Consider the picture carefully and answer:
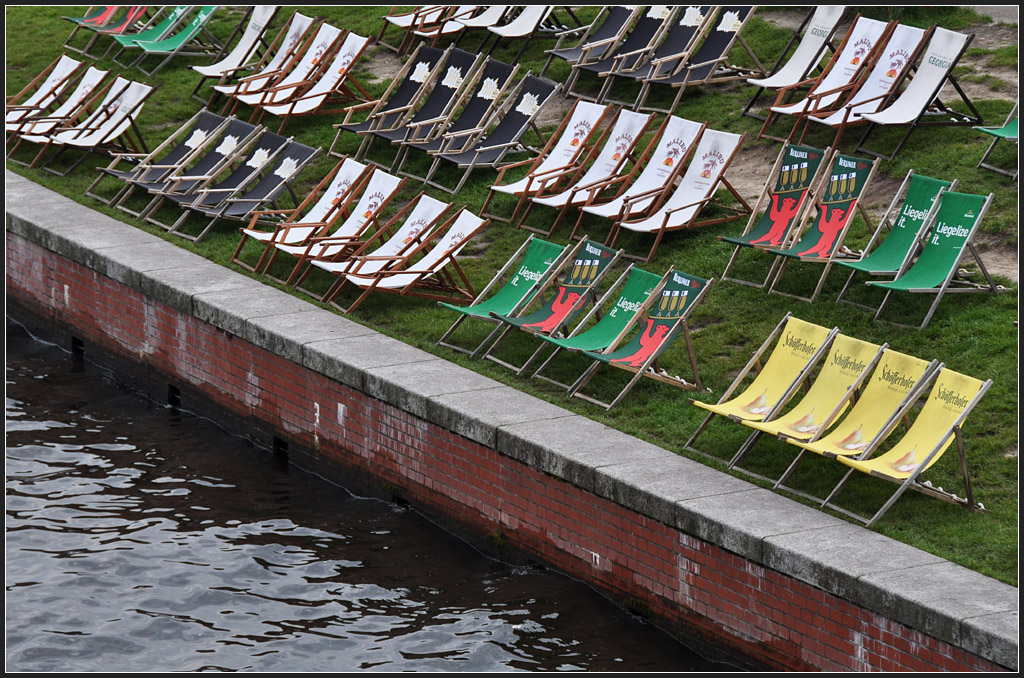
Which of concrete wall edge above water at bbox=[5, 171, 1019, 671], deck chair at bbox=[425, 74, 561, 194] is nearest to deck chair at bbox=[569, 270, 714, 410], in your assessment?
concrete wall edge above water at bbox=[5, 171, 1019, 671]

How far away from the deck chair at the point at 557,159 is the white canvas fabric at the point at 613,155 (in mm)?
157

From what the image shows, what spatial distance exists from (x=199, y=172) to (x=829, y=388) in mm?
7592

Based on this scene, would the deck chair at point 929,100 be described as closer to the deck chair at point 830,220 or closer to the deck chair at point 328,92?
the deck chair at point 830,220

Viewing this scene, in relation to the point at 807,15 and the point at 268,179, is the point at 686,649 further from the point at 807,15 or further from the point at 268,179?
the point at 807,15

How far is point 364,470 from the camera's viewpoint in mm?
9375

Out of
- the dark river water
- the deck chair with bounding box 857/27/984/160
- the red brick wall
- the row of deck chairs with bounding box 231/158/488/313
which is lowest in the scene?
the dark river water

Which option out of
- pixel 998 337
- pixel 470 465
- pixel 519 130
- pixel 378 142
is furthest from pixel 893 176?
pixel 378 142

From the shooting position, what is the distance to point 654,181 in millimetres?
11250

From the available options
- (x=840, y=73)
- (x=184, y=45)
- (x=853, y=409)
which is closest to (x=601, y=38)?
(x=840, y=73)

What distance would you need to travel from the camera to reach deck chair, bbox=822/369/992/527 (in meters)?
7.02

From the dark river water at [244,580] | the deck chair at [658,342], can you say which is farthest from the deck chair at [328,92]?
the deck chair at [658,342]

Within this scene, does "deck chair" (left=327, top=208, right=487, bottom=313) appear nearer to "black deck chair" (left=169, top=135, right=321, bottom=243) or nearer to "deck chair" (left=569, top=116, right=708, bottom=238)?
"deck chair" (left=569, top=116, right=708, bottom=238)

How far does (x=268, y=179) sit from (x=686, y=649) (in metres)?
6.93

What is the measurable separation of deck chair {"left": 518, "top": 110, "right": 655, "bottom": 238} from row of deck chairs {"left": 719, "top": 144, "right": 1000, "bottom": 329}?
130 centimetres
